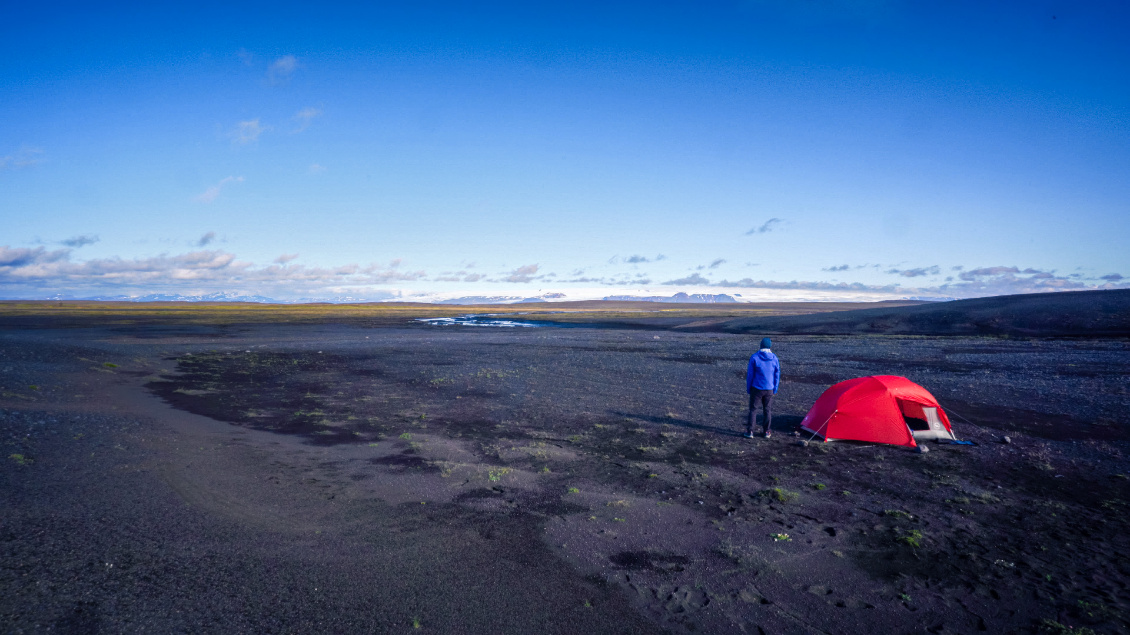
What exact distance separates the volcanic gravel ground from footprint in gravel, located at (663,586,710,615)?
0.04 m

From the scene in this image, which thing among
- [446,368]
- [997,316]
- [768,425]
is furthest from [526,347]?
[997,316]

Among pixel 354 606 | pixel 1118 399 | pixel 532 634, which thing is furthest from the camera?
pixel 1118 399

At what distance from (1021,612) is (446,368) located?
24.4 meters

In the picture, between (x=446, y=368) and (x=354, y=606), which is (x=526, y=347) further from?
(x=354, y=606)

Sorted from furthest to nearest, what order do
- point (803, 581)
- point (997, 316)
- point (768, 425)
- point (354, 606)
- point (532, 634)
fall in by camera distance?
point (997, 316)
point (768, 425)
point (803, 581)
point (354, 606)
point (532, 634)

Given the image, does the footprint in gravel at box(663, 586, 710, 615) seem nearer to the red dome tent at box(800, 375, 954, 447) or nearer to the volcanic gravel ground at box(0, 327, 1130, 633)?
the volcanic gravel ground at box(0, 327, 1130, 633)

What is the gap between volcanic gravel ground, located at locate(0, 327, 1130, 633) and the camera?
5.71m

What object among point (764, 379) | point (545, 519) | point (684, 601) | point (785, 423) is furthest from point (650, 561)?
point (785, 423)

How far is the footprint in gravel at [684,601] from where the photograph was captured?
5805 millimetres

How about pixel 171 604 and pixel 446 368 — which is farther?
pixel 446 368

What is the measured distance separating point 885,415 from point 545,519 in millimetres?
8811

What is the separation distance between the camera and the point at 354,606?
18.7 ft

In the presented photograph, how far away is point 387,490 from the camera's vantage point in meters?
9.44

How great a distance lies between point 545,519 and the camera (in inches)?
322
